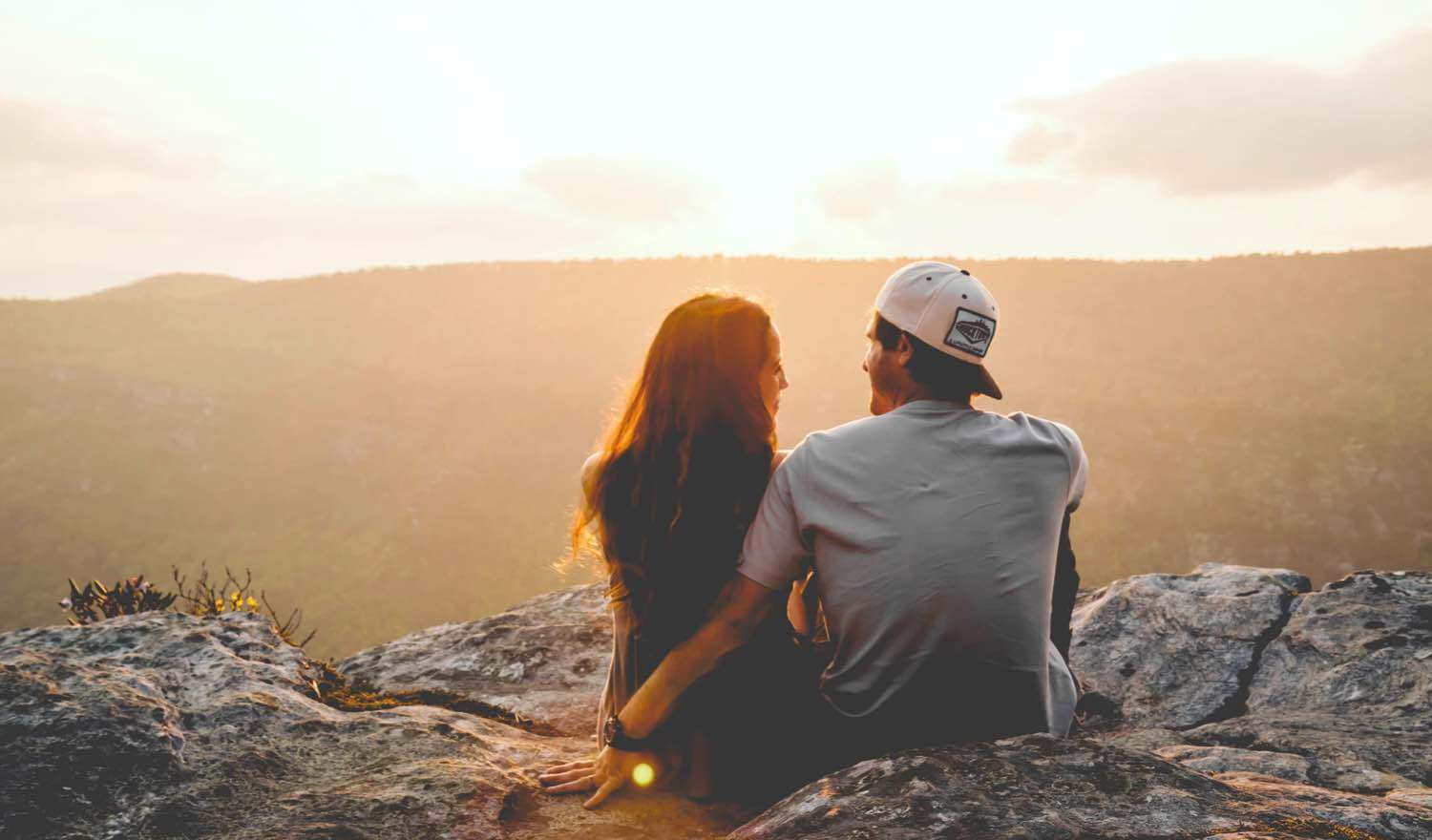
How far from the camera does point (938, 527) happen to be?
2.56m

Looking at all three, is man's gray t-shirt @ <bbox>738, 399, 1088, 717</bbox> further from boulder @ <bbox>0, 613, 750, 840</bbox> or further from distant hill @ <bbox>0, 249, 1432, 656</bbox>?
distant hill @ <bbox>0, 249, 1432, 656</bbox>

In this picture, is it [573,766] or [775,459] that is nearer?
[775,459]

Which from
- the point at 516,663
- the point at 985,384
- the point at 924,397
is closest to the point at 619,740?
the point at 924,397

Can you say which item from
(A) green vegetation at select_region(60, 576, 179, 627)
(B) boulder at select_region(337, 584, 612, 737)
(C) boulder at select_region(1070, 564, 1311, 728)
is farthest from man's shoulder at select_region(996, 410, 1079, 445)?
(A) green vegetation at select_region(60, 576, 179, 627)

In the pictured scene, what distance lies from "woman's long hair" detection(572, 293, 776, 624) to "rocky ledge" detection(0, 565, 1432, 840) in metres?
0.85

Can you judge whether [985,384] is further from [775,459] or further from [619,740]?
[619,740]

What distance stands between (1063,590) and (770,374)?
130 cm

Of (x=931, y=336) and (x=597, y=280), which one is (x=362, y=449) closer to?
(x=597, y=280)

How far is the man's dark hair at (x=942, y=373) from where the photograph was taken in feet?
8.86

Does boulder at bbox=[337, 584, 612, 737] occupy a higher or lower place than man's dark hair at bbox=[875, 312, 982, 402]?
lower

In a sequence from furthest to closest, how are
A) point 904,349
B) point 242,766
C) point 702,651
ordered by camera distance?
point 242,766 → point 702,651 → point 904,349

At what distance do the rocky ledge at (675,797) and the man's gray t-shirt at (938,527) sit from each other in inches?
13.1

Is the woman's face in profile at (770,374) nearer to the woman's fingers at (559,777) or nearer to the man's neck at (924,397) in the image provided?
the man's neck at (924,397)

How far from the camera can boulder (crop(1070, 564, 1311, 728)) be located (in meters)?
4.45
